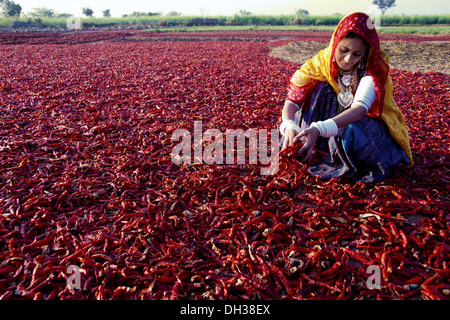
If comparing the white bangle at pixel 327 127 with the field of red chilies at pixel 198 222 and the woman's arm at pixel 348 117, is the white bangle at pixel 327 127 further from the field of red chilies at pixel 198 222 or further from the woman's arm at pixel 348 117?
the field of red chilies at pixel 198 222

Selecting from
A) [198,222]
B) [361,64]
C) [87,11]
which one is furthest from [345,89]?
[87,11]

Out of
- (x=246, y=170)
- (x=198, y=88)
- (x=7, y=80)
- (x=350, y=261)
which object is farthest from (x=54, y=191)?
(x=7, y=80)

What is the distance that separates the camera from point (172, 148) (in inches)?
187

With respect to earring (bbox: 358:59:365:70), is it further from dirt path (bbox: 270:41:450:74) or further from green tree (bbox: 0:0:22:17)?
green tree (bbox: 0:0:22:17)

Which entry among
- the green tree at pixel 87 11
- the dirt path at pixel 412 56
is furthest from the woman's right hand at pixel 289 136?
the green tree at pixel 87 11

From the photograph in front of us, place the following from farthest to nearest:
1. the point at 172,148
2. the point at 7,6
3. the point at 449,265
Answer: the point at 7,6
the point at 172,148
the point at 449,265

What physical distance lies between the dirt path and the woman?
10088mm

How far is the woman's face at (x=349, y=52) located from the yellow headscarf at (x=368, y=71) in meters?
0.06

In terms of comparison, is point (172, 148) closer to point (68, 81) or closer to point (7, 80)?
point (68, 81)

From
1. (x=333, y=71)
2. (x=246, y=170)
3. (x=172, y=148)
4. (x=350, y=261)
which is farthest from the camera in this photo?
(x=172, y=148)

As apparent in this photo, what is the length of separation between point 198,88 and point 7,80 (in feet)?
21.1

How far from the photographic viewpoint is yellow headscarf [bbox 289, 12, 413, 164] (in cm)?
292

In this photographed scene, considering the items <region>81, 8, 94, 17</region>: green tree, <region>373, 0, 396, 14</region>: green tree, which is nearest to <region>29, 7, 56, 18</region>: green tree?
<region>81, 8, 94, 17</region>: green tree

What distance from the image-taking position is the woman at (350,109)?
3033 mm
